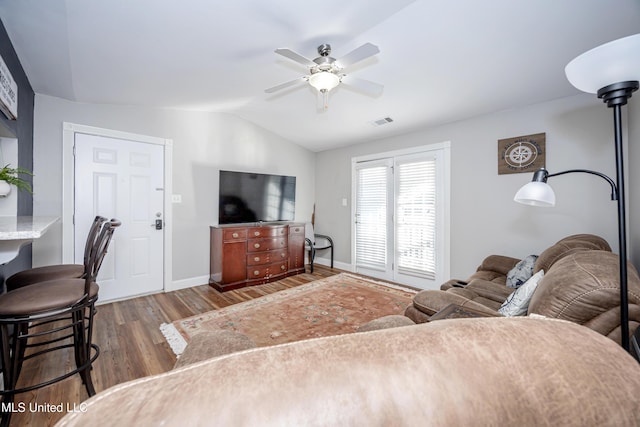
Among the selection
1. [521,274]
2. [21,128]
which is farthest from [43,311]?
[521,274]

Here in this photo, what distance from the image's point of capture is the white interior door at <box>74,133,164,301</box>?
2941mm

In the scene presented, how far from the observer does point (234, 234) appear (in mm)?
3660

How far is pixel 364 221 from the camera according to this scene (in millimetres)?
4477

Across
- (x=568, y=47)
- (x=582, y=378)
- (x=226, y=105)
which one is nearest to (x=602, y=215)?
(x=568, y=47)

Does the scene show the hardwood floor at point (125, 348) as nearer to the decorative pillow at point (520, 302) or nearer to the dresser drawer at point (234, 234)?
the dresser drawer at point (234, 234)

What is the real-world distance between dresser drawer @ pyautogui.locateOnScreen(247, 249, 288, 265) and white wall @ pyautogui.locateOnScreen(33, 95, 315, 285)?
693mm

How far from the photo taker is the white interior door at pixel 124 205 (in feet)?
9.65

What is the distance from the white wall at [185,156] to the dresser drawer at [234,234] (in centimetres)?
47

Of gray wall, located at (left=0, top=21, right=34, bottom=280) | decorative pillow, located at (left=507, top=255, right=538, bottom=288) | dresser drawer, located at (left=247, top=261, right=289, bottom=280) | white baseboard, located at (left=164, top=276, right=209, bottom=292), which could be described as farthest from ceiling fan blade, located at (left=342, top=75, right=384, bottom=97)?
white baseboard, located at (left=164, top=276, right=209, bottom=292)

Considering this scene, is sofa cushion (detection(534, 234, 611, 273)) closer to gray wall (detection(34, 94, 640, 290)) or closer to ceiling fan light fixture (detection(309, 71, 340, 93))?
gray wall (detection(34, 94, 640, 290))

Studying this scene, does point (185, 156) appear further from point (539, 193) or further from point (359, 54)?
point (539, 193)

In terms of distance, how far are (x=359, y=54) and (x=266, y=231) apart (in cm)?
280

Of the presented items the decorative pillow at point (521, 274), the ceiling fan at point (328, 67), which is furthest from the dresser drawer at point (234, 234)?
the decorative pillow at point (521, 274)

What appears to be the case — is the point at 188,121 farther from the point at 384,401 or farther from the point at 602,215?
the point at 602,215
